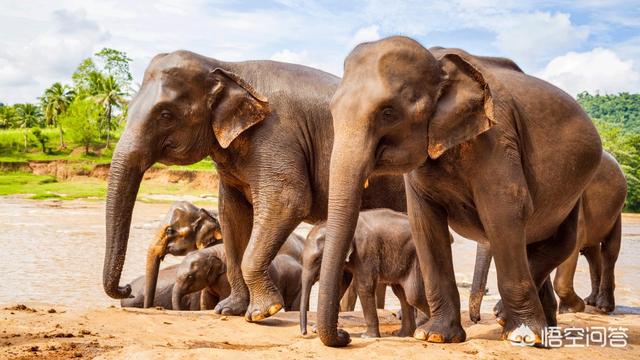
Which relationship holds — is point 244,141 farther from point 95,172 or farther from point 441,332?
point 95,172

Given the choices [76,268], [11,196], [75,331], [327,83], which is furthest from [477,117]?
[11,196]

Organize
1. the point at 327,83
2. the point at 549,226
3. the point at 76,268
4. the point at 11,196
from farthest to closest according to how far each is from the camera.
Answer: the point at 11,196 < the point at 76,268 < the point at 327,83 < the point at 549,226

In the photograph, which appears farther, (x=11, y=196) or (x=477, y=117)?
(x=11, y=196)

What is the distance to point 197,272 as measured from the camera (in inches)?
330

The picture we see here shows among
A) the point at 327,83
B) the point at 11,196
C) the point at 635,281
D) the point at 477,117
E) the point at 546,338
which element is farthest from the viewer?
the point at 11,196

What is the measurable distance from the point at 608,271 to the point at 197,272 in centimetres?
485

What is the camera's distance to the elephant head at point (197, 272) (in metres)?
8.38

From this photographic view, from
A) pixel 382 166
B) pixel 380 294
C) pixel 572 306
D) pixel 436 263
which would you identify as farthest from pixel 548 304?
pixel 380 294

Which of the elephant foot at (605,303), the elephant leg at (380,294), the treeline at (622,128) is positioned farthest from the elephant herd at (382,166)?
the treeline at (622,128)

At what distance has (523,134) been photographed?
500 centimetres

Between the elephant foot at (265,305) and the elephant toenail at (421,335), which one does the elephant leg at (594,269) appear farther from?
the elephant toenail at (421,335)

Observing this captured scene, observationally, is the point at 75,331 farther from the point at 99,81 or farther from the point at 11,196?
the point at 99,81

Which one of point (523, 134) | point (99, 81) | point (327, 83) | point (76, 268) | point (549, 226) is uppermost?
point (99, 81)

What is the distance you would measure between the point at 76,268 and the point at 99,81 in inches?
2150
